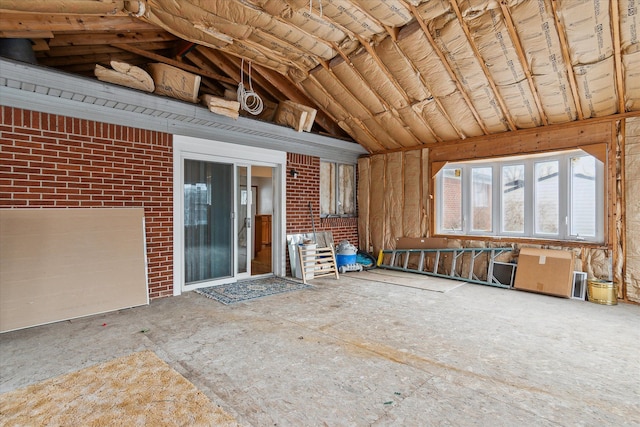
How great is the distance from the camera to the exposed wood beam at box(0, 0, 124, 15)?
313cm

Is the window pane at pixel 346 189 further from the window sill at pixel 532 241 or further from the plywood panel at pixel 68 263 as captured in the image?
the plywood panel at pixel 68 263

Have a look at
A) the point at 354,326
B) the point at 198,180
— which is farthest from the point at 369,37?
the point at 354,326

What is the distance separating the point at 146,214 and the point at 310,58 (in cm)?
326

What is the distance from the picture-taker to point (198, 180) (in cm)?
519

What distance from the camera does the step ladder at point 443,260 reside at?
573cm

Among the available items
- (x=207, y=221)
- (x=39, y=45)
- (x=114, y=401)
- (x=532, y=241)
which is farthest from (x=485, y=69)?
(x=39, y=45)

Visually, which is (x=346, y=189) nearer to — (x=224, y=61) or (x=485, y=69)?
(x=224, y=61)

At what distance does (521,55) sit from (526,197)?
2501mm

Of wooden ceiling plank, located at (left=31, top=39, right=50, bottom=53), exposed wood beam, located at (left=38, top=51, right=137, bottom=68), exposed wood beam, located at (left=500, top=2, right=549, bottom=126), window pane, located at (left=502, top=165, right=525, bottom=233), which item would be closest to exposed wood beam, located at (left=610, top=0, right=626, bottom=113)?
exposed wood beam, located at (left=500, top=2, right=549, bottom=126)

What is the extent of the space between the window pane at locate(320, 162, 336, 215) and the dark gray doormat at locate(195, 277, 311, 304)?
193cm

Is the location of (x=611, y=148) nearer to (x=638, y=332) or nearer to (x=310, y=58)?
(x=638, y=332)

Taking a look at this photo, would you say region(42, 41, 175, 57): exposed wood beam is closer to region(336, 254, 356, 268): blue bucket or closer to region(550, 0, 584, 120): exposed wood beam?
region(336, 254, 356, 268): blue bucket

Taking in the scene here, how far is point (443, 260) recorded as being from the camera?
252 inches

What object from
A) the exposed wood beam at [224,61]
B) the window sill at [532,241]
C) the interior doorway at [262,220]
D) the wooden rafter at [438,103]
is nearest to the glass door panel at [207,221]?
the interior doorway at [262,220]
